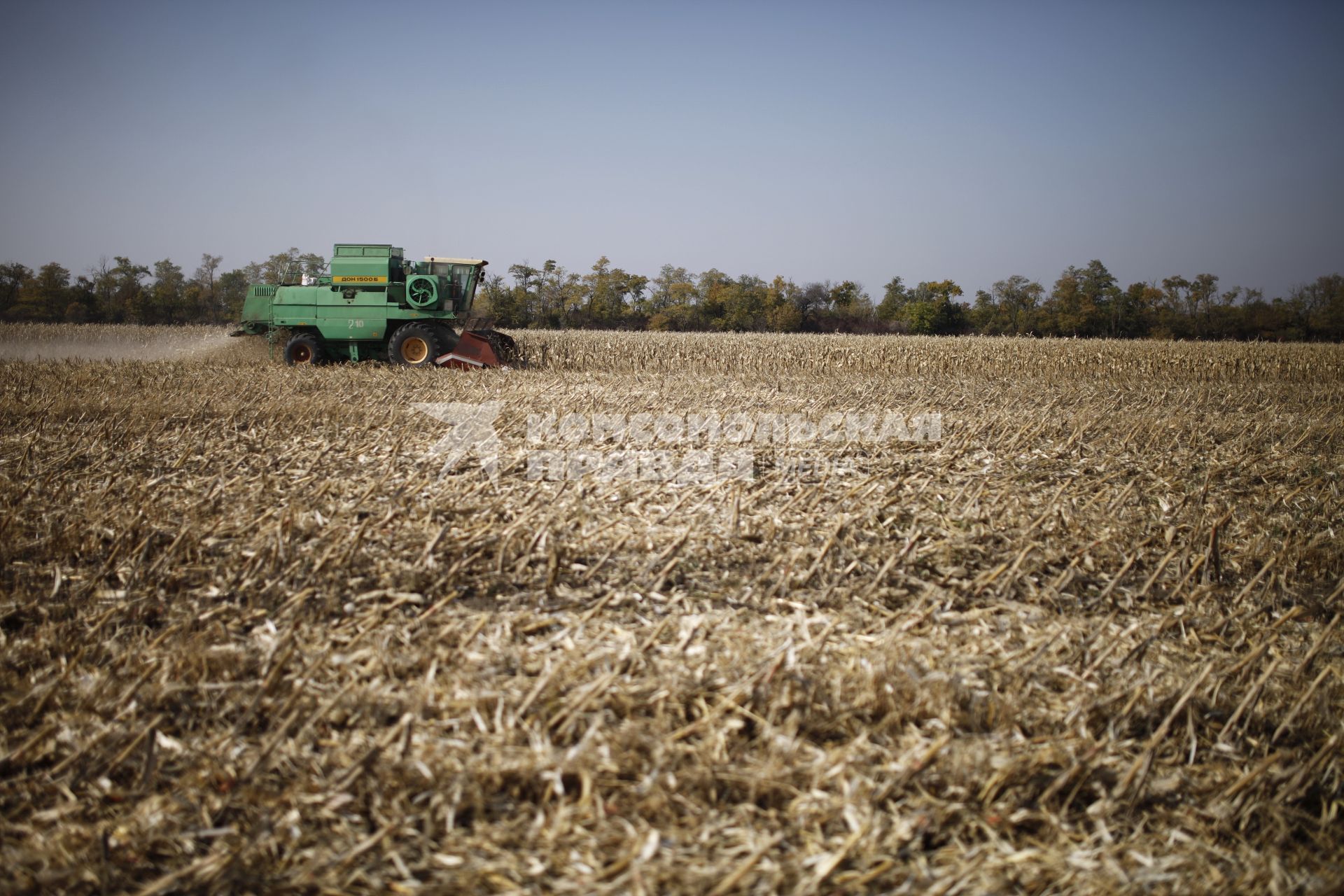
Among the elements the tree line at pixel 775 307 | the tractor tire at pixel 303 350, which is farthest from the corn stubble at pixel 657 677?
the tree line at pixel 775 307

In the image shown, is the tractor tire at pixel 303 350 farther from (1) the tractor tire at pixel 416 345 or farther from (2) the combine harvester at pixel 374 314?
(1) the tractor tire at pixel 416 345

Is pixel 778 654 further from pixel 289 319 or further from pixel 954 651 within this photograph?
pixel 289 319

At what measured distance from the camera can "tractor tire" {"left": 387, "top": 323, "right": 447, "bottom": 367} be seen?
44.3 feet

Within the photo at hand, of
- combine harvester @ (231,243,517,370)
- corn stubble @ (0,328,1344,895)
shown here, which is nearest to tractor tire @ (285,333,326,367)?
combine harvester @ (231,243,517,370)

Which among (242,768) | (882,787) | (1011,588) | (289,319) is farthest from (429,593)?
(289,319)

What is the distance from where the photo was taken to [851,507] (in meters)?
5.14

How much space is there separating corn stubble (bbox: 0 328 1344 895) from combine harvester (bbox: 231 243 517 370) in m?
7.31

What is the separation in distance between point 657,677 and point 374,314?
12.4m

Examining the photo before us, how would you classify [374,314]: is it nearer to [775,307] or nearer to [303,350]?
[303,350]

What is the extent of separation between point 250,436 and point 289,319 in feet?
25.8

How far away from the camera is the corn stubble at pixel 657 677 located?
2.28 metres

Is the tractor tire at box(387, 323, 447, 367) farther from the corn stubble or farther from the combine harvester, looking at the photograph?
the corn stubble

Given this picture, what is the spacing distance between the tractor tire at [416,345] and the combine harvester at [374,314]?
1 centimetres

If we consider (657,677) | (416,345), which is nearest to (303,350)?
(416,345)
